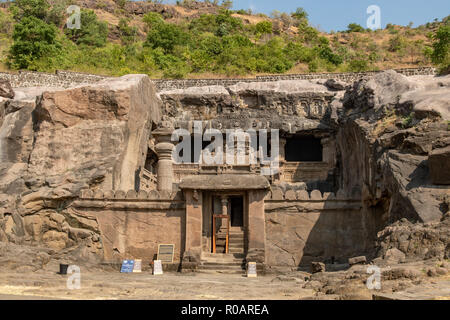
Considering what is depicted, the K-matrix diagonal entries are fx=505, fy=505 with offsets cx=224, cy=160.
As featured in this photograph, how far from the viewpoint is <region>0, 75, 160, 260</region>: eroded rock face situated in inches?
615

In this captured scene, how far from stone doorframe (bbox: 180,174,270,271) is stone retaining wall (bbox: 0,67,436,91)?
1463 cm

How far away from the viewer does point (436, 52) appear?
3069 cm

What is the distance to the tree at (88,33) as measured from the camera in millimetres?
46594

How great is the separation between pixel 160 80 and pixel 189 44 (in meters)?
15.2

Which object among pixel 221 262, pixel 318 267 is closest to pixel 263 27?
pixel 221 262

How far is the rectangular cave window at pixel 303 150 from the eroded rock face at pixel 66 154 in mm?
9837

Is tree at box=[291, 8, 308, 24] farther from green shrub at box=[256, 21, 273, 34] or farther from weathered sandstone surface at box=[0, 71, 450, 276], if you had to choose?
weathered sandstone surface at box=[0, 71, 450, 276]

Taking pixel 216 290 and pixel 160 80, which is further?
pixel 160 80

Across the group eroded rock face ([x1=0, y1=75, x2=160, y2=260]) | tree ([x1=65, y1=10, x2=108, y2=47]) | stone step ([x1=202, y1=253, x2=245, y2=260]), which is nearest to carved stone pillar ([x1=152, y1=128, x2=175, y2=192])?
eroded rock face ([x1=0, y1=75, x2=160, y2=260])

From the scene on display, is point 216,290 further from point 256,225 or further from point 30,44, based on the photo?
point 30,44

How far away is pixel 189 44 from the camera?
43.2m

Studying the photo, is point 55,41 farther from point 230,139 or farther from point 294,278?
point 294,278

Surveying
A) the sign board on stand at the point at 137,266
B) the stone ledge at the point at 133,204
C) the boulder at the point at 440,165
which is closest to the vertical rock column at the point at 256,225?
the stone ledge at the point at 133,204

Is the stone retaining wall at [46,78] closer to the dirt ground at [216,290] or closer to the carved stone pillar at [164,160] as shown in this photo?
the carved stone pillar at [164,160]
